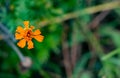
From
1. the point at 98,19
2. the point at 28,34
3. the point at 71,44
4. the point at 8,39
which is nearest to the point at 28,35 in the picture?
the point at 28,34

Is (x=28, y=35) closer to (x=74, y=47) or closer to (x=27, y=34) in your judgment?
(x=27, y=34)

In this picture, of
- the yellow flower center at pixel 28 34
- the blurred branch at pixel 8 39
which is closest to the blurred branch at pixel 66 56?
the blurred branch at pixel 8 39

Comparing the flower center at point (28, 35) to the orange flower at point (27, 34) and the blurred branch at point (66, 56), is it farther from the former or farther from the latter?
the blurred branch at point (66, 56)

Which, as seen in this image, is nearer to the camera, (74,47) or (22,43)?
(22,43)

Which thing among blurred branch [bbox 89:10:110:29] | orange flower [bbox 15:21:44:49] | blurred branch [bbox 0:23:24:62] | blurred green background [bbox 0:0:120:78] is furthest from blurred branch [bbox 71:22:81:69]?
orange flower [bbox 15:21:44:49]

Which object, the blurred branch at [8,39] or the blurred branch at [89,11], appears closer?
the blurred branch at [8,39]

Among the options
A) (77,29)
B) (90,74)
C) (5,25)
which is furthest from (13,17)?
(90,74)

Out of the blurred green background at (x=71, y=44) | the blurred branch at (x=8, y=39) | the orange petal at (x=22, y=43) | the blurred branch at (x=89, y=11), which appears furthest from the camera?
the blurred branch at (x=89, y=11)

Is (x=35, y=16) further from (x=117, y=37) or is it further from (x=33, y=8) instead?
(x=117, y=37)

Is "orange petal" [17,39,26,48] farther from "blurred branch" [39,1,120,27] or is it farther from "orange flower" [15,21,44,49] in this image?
"blurred branch" [39,1,120,27]
